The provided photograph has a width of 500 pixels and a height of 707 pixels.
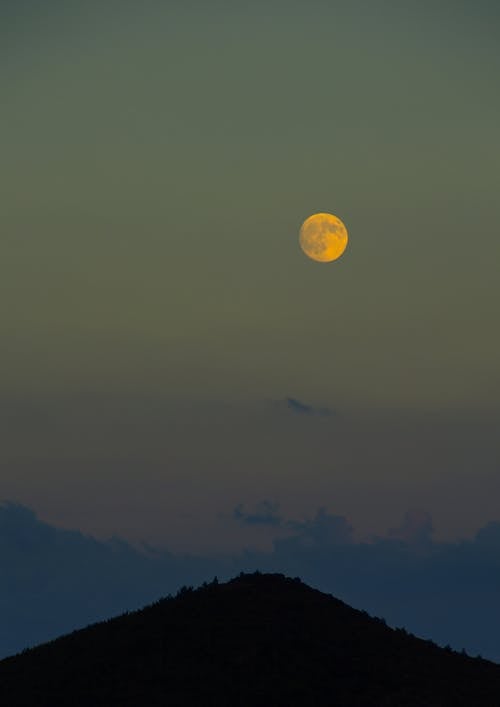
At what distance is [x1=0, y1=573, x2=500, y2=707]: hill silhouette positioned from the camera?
6412 cm

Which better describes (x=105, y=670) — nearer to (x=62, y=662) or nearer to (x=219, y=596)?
(x=62, y=662)

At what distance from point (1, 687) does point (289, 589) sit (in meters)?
17.5

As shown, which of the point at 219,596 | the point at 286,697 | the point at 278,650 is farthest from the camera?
the point at 219,596

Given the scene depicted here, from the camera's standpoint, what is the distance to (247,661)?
66.7 meters

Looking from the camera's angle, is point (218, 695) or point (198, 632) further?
point (198, 632)

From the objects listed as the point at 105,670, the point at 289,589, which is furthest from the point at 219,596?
the point at 105,670

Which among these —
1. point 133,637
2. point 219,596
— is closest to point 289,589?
point 219,596

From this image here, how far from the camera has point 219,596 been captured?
75.0 m

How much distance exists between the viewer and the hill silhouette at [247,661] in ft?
210

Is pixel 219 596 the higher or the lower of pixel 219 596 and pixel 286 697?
the higher

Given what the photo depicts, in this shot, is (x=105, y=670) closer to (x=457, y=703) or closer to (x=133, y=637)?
(x=133, y=637)

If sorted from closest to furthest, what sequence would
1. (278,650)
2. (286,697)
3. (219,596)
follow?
(286,697)
(278,650)
(219,596)

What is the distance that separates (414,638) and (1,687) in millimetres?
23559

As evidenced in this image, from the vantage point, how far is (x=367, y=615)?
76.2m
